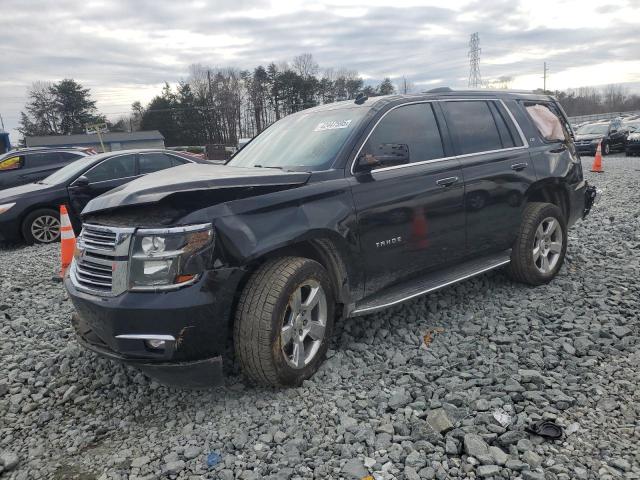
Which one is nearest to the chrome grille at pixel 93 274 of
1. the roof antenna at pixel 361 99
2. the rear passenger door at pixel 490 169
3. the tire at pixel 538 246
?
the roof antenna at pixel 361 99

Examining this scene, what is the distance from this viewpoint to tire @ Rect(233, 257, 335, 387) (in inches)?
117

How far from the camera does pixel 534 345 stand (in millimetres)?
3707

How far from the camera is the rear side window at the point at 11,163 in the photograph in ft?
36.6

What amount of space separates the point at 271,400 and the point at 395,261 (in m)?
1.36

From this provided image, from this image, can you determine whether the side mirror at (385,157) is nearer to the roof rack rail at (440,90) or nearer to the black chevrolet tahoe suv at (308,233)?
the black chevrolet tahoe suv at (308,233)

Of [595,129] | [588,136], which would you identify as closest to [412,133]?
[588,136]

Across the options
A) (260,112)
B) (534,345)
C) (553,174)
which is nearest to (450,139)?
(553,174)

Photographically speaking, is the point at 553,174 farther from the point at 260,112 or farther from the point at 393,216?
the point at 260,112

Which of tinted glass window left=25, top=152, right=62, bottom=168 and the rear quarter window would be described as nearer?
the rear quarter window

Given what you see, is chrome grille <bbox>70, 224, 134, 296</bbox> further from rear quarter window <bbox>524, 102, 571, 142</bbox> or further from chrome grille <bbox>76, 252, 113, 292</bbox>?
rear quarter window <bbox>524, 102, 571, 142</bbox>

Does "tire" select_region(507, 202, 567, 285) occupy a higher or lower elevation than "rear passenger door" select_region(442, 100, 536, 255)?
lower

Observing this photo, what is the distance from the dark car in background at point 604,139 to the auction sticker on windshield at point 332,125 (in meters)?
21.7

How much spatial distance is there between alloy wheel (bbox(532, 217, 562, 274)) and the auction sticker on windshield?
2291 mm

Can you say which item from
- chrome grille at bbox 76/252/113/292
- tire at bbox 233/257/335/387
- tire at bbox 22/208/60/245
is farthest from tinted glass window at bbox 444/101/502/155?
tire at bbox 22/208/60/245
